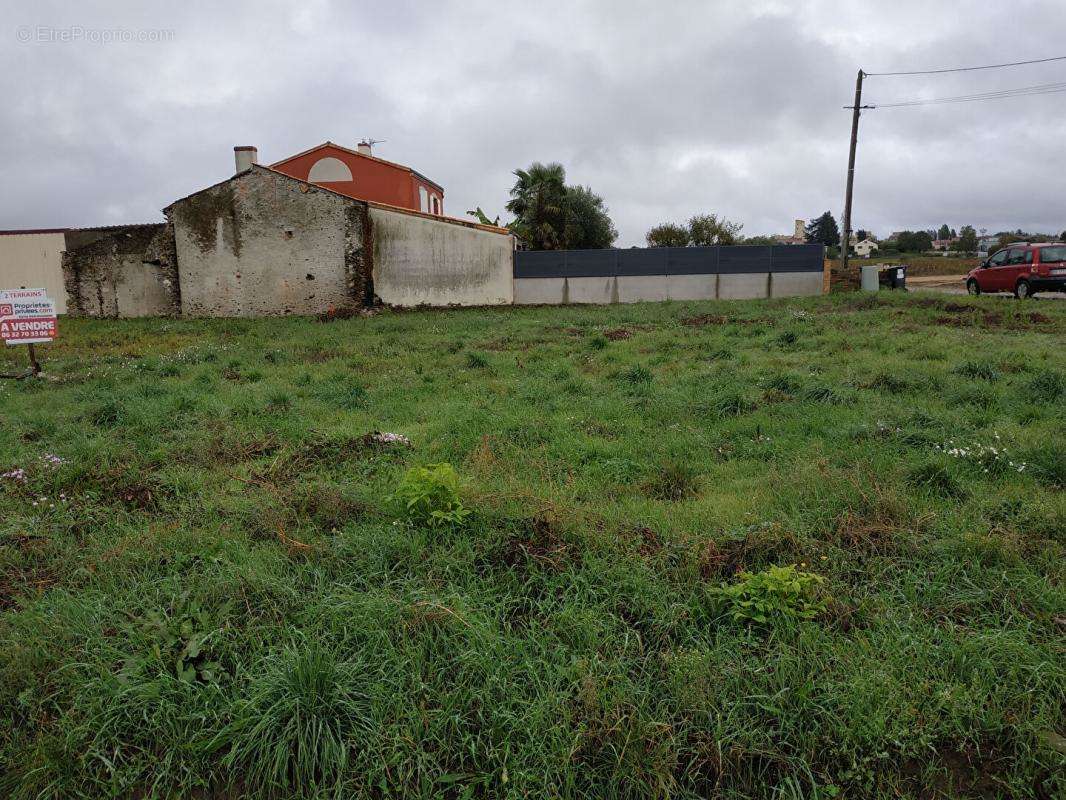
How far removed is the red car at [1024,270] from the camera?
1819 cm

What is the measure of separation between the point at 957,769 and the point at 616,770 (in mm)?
1308

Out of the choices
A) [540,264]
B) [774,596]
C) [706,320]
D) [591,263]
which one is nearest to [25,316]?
[774,596]

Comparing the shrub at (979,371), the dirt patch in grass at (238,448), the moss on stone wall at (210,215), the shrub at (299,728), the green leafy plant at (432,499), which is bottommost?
the shrub at (299,728)

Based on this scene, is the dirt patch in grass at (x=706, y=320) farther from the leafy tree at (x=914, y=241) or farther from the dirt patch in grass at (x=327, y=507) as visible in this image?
the leafy tree at (x=914, y=241)

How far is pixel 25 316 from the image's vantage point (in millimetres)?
9477

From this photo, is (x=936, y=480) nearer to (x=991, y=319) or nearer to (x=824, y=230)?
(x=991, y=319)

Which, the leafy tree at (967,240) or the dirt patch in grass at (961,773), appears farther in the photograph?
the leafy tree at (967,240)

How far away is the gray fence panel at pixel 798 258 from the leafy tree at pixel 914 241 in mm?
49425

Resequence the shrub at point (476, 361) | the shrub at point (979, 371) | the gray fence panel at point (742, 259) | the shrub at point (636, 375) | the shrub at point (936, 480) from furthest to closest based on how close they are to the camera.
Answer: the gray fence panel at point (742, 259) < the shrub at point (476, 361) < the shrub at point (636, 375) < the shrub at point (979, 371) < the shrub at point (936, 480)

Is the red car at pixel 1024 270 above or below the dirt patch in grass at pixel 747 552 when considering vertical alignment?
above

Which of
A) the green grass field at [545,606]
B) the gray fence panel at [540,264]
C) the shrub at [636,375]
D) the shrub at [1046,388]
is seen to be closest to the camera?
the green grass field at [545,606]

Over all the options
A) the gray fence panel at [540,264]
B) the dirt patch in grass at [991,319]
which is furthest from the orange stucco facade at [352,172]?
the dirt patch in grass at [991,319]

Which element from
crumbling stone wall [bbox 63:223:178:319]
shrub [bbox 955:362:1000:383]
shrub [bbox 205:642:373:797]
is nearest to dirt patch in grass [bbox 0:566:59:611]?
shrub [bbox 205:642:373:797]

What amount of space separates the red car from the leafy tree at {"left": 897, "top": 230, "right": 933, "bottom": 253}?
52.5 metres
